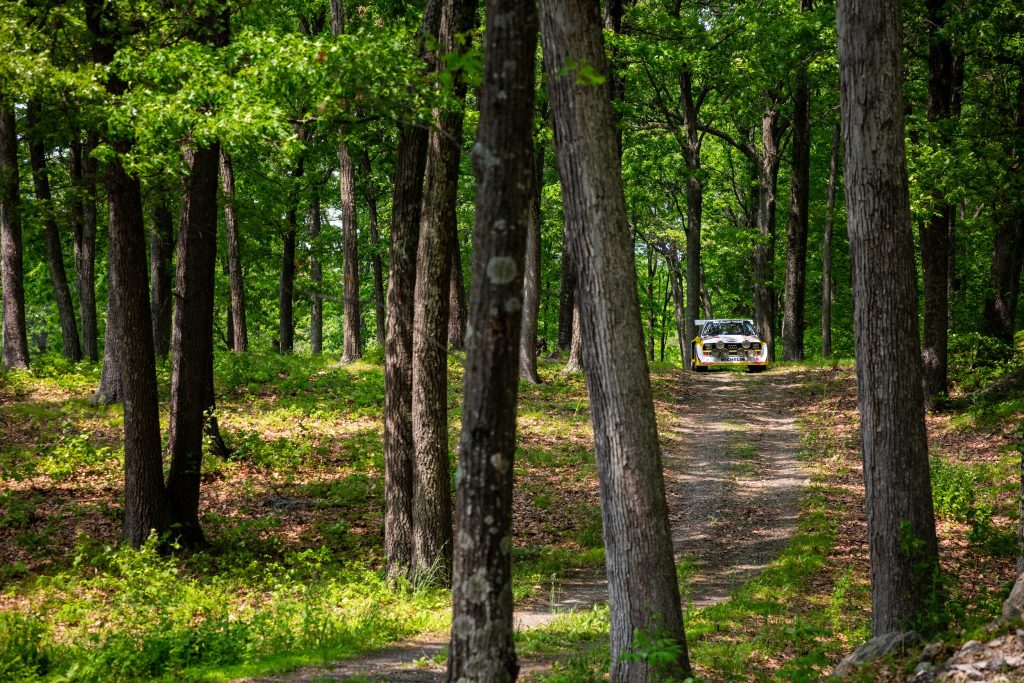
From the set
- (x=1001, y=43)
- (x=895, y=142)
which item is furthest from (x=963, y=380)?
(x=895, y=142)

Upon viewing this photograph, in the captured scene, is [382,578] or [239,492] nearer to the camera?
[382,578]

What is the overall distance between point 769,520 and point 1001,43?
922 cm

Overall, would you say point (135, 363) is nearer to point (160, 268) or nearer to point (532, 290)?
point (160, 268)

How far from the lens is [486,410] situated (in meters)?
4.54

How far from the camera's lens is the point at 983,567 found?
8.38 metres

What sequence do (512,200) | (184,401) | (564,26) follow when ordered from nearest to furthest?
(512,200) → (564,26) → (184,401)

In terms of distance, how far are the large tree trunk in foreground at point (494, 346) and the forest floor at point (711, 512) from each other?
240 cm

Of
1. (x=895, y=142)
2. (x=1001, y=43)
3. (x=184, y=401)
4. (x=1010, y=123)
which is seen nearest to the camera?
(x=895, y=142)

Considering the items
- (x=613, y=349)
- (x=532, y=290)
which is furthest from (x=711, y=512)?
(x=532, y=290)

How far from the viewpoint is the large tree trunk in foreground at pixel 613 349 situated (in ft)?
17.9

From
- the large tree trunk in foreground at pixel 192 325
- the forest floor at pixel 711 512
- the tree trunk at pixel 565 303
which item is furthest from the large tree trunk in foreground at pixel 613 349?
the tree trunk at pixel 565 303

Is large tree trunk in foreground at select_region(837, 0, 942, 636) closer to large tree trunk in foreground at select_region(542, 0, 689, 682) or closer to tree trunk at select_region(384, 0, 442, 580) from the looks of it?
large tree trunk in foreground at select_region(542, 0, 689, 682)

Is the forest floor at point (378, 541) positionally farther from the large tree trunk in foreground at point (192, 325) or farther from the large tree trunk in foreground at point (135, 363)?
the large tree trunk in foreground at point (192, 325)

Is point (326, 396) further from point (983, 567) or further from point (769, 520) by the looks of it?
point (983, 567)
